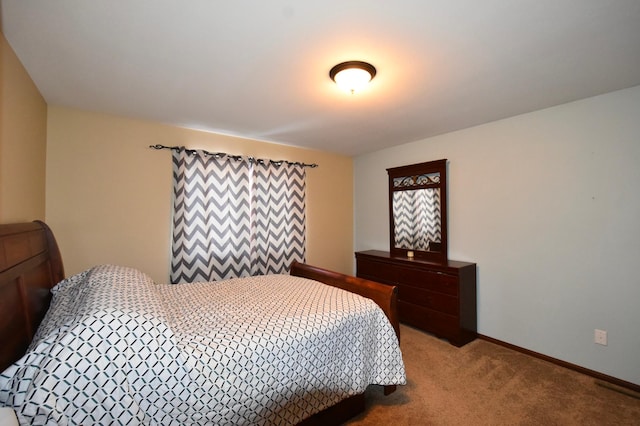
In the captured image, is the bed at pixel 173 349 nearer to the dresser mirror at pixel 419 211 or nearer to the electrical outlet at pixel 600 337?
the dresser mirror at pixel 419 211

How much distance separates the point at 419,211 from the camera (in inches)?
134

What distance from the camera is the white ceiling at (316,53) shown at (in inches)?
50.1

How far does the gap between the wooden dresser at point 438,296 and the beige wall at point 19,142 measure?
10.9 feet

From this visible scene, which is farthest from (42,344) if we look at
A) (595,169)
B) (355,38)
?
(595,169)

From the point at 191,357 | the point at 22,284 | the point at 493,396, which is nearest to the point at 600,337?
the point at 493,396

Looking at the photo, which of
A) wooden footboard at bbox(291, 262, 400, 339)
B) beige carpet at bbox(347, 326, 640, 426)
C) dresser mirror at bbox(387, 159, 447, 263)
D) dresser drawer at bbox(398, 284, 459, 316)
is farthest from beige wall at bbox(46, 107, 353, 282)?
dresser drawer at bbox(398, 284, 459, 316)

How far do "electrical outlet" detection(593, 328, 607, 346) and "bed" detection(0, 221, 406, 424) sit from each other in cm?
177

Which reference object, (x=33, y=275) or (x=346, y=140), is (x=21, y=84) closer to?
(x=33, y=275)

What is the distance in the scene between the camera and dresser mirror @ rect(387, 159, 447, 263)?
3.17 m

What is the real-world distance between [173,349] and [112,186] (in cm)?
214

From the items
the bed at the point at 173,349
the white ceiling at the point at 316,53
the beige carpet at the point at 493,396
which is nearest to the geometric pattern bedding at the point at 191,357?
the bed at the point at 173,349

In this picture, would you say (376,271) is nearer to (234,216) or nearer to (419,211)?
(419,211)

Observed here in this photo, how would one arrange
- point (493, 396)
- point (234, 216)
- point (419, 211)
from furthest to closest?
1. point (419, 211)
2. point (234, 216)
3. point (493, 396)

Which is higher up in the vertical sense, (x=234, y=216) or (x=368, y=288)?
(x=234, y=216)
